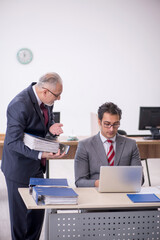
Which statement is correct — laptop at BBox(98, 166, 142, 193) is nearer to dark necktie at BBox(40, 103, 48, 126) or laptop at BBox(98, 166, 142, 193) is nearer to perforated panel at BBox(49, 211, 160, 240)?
perforated panel at BBox(49, 211, 160, 240)

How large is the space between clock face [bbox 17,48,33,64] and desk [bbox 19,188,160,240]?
6007mm

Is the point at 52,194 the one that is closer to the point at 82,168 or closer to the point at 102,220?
the point at 102,220

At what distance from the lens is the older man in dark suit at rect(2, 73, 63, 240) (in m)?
2.52

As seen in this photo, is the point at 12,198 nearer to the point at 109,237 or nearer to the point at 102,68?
the point at 109,237

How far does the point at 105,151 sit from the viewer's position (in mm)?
2842

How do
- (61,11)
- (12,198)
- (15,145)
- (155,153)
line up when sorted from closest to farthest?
(15,145), (12,198), (155,153), (61,11)

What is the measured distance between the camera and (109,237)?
7.41 ft

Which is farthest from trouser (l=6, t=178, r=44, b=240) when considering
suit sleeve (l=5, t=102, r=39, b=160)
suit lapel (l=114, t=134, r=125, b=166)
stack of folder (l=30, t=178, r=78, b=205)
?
suit lapel (l=114, t=134, r=125, b=166)

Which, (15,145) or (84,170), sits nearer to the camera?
(15,145)

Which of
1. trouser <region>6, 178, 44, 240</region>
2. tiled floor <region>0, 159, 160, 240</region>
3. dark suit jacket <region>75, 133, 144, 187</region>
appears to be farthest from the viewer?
tiled floor <region>0, 159, 160, 240</region>

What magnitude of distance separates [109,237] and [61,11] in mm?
6633

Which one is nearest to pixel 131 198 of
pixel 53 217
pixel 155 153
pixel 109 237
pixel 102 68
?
pixel 109 237

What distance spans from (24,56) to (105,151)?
5.65 metres

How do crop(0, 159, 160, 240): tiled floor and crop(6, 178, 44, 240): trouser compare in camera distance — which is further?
crop(0, 159, 160, 240): tiled floor
